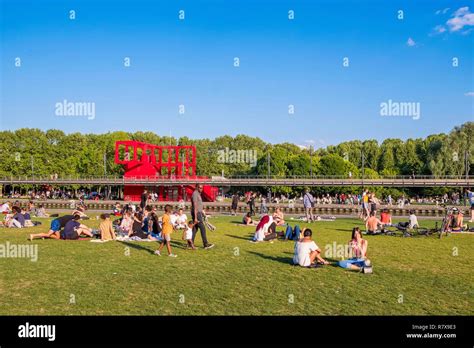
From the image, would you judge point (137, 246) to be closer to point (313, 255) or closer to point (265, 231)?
point (265, 231)

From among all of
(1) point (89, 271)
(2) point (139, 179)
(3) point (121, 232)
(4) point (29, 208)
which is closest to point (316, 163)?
(2) point (139, 179)

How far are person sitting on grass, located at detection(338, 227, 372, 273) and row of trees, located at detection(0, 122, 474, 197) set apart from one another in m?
73.6

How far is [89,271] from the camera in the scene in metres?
11.5

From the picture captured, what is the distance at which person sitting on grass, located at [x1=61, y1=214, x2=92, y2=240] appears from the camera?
55.9 ft

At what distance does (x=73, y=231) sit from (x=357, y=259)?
11.8m

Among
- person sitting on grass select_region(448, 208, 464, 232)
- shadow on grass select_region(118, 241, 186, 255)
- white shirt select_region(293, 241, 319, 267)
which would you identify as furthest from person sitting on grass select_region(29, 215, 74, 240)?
person sitting on grass select_region(448, 208, 464, 232)

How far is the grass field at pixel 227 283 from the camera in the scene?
8297 millimetres

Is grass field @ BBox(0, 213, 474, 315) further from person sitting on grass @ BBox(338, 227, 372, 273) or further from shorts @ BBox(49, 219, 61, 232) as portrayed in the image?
shorts @ BBox(49, 219, 61, 232)

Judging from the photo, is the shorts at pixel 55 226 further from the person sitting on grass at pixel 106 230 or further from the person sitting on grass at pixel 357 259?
the person sitting on grass at pixel 357 259

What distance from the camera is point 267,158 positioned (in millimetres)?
92250
